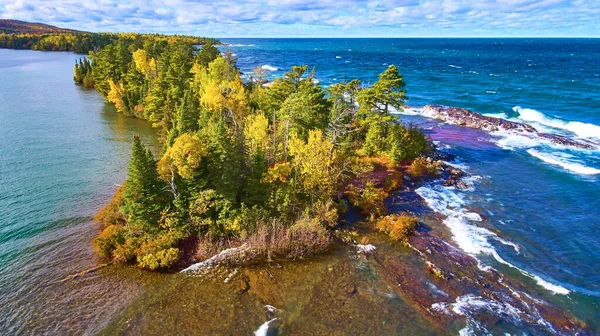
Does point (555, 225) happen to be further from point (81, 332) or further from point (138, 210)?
point (81, 332)

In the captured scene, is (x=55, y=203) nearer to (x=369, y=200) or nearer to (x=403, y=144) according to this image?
(x=369, y=200)

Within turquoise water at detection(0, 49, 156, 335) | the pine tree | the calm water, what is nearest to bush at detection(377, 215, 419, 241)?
the calm water

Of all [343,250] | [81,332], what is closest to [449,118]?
[343,250]

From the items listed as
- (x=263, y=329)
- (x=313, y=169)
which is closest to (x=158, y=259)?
(x=263, y=329)

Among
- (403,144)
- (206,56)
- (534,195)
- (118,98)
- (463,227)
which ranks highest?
(206,56)

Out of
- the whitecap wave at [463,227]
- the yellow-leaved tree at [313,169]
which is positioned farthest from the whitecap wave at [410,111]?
the yellow-leaved tree at [313,169]

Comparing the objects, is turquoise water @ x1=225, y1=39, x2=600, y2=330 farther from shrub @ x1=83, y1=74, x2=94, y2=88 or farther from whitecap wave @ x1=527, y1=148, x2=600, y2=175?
shrub @ x1=83, y1=74, x2=94, y2=88

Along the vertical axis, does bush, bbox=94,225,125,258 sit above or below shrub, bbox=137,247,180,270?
above

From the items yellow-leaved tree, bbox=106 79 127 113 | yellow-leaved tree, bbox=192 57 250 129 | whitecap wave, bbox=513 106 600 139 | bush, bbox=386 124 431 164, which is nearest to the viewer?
bush, bbox=386 124 431 164
